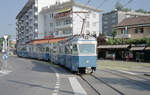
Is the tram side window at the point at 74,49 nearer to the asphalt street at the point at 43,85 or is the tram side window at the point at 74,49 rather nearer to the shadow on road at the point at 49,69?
the asphalt street at the point at 43,85

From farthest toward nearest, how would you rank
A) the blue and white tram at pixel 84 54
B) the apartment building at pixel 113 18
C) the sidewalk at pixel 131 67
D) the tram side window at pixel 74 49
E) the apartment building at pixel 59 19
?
1. the apartment building at pixel 113 18
2. the apartment building at pixel 59 19
3. the sidewalk at pixel 131 67
4. the tram side window at pixel 74 49
5. the blue and white tram at pixel 84 54

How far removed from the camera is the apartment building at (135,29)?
39719 mm

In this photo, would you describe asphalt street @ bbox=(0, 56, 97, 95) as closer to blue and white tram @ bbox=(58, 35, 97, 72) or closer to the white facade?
blue and white tram @ bbox=(58, 35, 97, 72)

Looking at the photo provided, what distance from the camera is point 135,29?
41.8 m

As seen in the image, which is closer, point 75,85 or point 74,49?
point 75,85

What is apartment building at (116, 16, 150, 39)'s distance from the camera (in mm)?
39719

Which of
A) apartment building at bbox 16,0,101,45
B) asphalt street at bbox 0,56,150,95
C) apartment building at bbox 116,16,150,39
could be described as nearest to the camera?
asphalt street at bbox 0,56,150,95

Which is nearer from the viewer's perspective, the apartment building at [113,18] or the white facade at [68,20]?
the white facade at [68,20]

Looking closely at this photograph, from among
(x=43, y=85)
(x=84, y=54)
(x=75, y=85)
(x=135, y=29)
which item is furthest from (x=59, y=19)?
(x=75, y=85)

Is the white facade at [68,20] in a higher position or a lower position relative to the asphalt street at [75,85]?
higher

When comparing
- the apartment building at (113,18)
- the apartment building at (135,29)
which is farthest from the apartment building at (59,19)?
the apartment building at (113,18)

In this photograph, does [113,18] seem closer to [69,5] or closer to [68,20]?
[69,5]

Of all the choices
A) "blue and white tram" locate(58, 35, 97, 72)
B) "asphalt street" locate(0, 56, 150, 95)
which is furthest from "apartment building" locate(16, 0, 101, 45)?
"asphalt street" locate(0, 56, 150, 95)

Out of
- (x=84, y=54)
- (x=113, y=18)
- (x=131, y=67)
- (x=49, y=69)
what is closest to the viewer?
(x=84, y=54)
